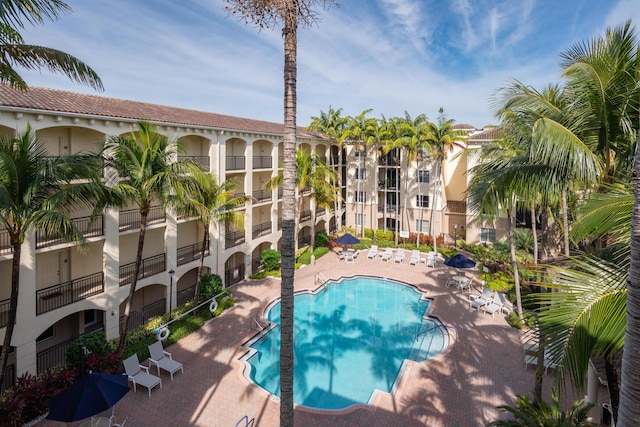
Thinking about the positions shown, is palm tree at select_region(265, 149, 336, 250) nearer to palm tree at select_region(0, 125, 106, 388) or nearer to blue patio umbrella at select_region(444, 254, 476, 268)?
blue patio umbrella at select_region(444, 254, 476, 268)

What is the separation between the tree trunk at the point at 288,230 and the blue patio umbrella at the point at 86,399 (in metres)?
6.10

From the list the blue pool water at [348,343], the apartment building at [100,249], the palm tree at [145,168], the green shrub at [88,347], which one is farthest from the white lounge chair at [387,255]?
the green shrub at [88,347]

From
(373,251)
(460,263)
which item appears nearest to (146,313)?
(460,263)

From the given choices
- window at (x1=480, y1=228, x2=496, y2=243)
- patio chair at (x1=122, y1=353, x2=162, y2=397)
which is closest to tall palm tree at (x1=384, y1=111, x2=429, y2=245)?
window at (x1=480, y1=228, x2=496, y2=243)

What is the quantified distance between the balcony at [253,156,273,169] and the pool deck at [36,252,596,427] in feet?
42.7

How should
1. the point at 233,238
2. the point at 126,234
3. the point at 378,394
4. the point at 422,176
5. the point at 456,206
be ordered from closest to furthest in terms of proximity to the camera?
the point at 378,394 → the point at 126,234 → the point at 233,238 → the point at 456,206 → the point at 422,176

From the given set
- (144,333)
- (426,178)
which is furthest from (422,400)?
(426,178)

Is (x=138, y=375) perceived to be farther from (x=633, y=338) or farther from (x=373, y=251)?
(x=373, y=251)

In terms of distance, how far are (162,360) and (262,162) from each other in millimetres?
17667

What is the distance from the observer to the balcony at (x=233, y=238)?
80.3ft

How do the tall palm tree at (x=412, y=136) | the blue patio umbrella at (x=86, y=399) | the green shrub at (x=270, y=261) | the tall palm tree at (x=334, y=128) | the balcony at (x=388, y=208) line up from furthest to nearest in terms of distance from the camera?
the balcony at (x=388, y=208) → the tall palm tree at (x=334, y=128) → the tall palm tree at (x=412, y=136) → the green shrub at (x=270, y=261) → the blue patio umbrella at (x=86, y=399)

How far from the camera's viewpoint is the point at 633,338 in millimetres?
3191

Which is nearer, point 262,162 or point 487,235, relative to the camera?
point 262,162

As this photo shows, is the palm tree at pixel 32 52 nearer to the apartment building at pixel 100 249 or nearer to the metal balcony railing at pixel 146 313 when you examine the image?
the apartment building at pixel 100 249
